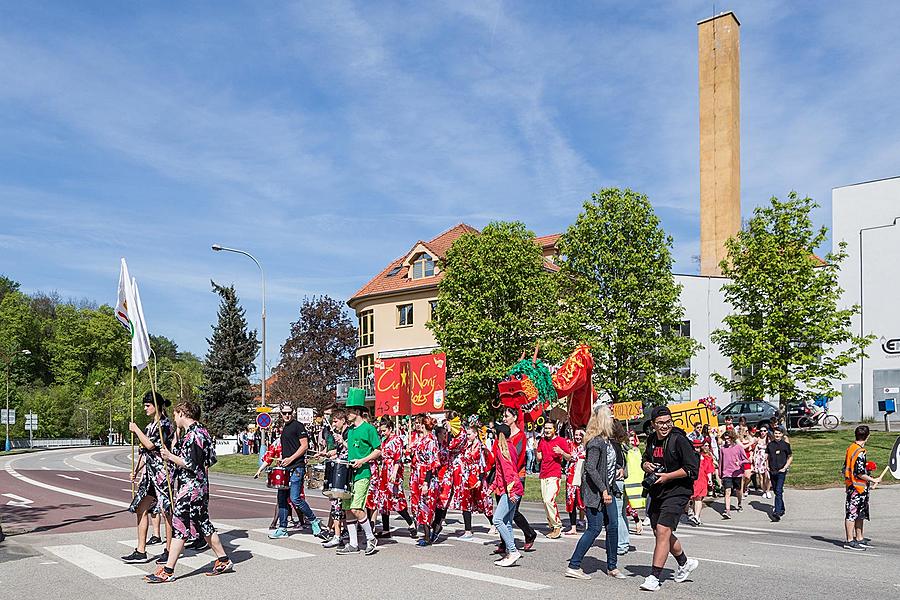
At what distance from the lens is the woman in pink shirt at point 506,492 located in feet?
30.9

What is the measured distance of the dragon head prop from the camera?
432 inches

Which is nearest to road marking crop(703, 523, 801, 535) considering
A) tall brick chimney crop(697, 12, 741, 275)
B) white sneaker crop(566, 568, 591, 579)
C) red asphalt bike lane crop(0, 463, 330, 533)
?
white sneaker crop(566, 568, 591, 579)

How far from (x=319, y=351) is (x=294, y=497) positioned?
1922 inches

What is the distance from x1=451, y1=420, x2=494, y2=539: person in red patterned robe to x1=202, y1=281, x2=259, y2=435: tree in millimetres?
47850

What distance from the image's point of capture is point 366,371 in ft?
184

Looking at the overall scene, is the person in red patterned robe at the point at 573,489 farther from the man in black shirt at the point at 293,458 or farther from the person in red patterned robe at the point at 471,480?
the man in black shirt at the point at 293,458

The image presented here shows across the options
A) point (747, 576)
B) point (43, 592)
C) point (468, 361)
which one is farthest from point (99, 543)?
point (468, 361)

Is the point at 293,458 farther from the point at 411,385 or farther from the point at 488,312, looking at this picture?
the point at 488,312

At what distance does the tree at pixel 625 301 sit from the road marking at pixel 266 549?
24.1 meters

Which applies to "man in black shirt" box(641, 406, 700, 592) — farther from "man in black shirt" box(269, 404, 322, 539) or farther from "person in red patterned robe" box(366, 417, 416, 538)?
"man in black shirt" box(269, 404, 322, 539)

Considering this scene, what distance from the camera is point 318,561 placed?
9.64 metres

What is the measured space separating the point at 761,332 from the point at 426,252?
24.8m

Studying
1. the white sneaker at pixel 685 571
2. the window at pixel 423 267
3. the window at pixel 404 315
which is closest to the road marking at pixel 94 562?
→ the white sneaker at pixel 685 571

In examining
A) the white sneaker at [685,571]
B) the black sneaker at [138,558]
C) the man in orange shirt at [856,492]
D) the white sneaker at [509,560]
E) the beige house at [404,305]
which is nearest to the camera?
the white sneaker at [685,571]
